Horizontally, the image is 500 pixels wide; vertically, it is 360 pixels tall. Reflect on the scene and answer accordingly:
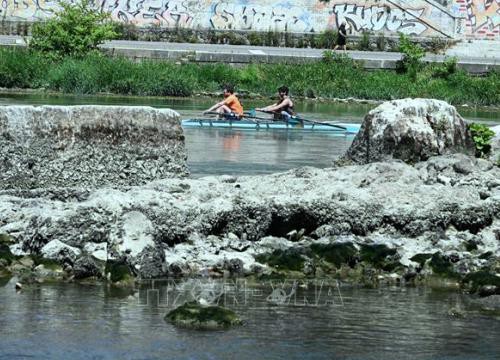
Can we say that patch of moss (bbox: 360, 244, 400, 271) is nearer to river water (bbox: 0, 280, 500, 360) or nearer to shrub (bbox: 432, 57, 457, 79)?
river water (bbox: 0, 280, 500, 360)

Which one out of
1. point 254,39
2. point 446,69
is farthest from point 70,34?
point 446,69

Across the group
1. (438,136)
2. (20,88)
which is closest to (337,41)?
(20,88)

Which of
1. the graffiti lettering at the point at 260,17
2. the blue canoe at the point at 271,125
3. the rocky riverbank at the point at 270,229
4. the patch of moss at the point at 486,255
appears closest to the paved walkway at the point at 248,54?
the graffiti lettering at the point at 260,17

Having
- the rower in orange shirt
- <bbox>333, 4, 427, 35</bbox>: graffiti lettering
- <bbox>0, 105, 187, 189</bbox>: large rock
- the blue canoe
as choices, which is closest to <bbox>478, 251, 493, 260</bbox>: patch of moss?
<bbox>0, 105, 187, 189</bbox>: large rock

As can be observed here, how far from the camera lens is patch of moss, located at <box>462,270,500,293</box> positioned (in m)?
13.1

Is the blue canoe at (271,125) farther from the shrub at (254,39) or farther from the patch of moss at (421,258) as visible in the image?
the shrub at (254,39)

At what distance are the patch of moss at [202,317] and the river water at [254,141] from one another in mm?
8214

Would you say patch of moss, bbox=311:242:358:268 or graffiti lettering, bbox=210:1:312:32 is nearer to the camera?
patch of moss, bbox=311:242:358:268

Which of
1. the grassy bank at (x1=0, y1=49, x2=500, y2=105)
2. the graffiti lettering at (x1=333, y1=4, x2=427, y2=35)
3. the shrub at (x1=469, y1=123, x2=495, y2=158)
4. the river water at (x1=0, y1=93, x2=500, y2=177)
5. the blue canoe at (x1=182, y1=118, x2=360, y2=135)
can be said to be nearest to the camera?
the shrub at (x1=469, y1=123, x2=495, y2=158)

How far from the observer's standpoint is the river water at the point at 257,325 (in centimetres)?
1047

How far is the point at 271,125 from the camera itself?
3266 centimetres

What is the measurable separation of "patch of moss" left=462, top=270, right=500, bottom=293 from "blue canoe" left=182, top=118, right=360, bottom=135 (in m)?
18.3

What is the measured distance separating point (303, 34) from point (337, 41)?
72.7 inches

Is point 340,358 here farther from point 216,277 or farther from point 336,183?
point 336,183
